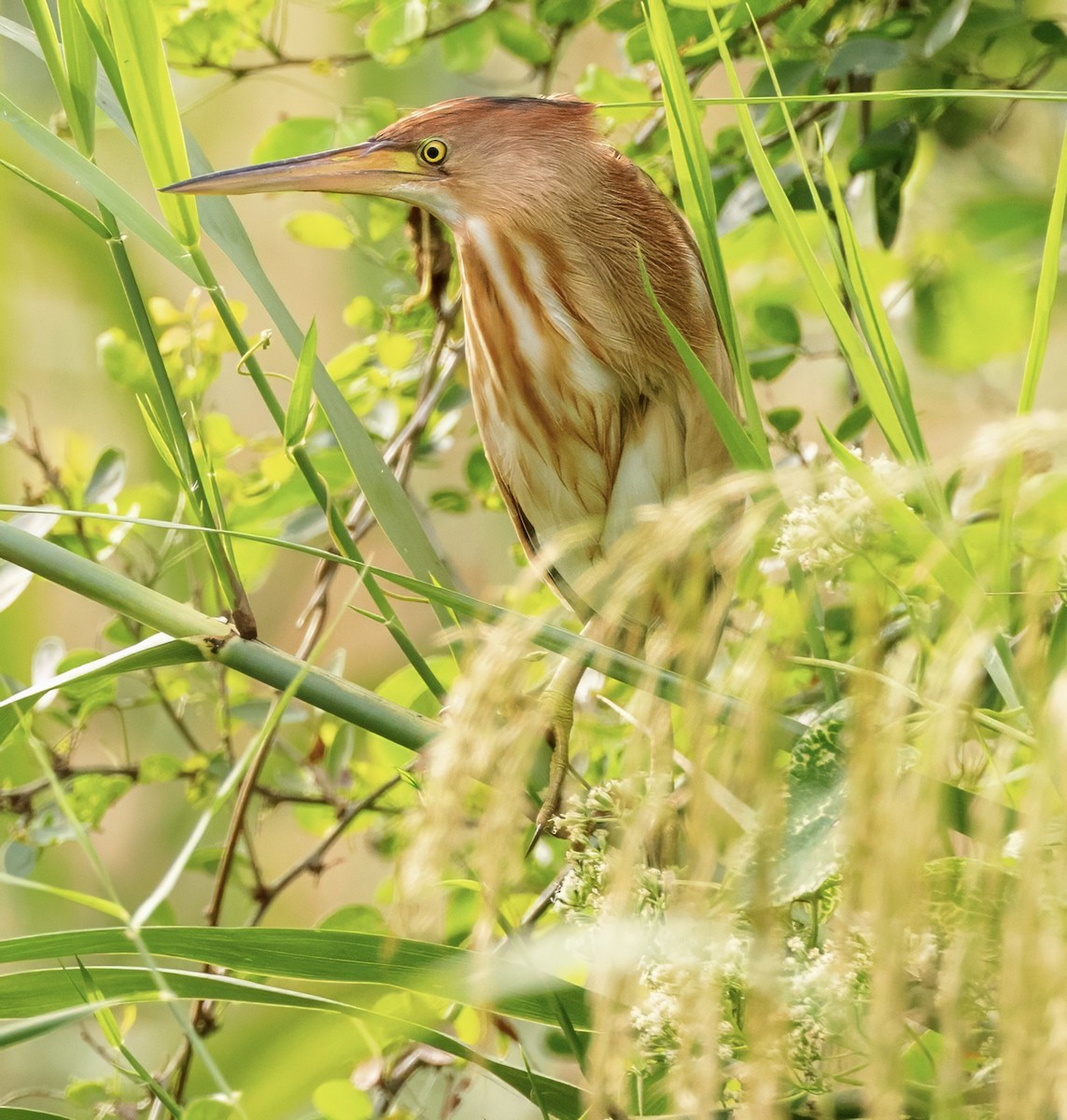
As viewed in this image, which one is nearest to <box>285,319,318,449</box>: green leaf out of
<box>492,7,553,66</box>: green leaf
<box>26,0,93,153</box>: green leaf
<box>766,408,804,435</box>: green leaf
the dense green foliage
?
the dense green foliage

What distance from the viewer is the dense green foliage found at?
0.31m

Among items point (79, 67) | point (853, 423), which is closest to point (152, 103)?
point (79, 67)

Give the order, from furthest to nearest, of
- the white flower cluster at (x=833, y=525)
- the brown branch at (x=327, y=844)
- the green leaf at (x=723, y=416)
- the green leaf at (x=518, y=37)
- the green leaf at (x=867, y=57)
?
the green leaf at (x=518, y=37) → the brown branch at (x=327, y=844) → the green leaf at (x=867, y=57) → the green leaf at (x=723, y=416) → the white flower cluster at (x=833, y=525)

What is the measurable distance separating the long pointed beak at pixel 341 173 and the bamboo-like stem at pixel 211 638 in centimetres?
28

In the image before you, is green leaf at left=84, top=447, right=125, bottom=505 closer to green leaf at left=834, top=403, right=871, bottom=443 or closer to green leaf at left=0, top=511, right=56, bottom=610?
green leaf at left=0, top=511, right=56, bottom=610

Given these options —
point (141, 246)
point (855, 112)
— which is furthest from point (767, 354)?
point (141, 246)

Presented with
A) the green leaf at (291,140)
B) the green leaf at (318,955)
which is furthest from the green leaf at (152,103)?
the green leaf at (291,140)

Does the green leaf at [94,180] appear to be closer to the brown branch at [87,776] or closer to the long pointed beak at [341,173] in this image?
the long pointed beak at [341,173]

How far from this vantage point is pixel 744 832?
0.37 meters

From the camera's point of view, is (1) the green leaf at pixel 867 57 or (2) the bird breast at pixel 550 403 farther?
(2) the bird breast at pixel 550 403

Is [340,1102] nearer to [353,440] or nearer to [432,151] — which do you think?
[353,440]

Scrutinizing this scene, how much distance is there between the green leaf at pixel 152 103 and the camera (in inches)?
20.6

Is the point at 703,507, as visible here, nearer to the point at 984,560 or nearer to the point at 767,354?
the point at 984,560

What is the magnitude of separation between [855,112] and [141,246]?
135 centimetres
